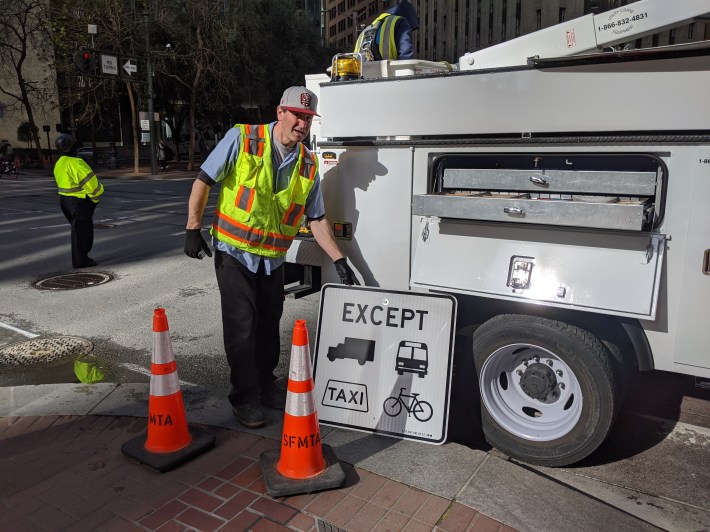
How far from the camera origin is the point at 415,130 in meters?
3.69

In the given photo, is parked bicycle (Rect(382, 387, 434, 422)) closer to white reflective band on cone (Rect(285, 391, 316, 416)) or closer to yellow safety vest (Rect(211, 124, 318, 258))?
white reflective band on cone (Rect(285, 391, 316, 416))

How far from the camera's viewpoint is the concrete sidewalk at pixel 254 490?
2.89 metres

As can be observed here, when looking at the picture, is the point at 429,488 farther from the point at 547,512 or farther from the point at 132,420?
the point at 132,420

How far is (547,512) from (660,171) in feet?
5.85

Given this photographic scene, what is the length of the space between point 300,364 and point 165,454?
1051mm

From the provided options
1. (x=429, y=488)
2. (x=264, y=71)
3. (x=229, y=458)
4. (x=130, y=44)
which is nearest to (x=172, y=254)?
(x=229, y=458)

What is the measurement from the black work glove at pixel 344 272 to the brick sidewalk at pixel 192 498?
111cm

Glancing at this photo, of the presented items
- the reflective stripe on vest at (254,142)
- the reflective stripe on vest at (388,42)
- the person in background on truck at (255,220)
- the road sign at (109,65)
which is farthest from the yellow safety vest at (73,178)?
the road sign at (109,65)

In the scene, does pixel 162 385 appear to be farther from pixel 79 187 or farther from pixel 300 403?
pixel 79 187

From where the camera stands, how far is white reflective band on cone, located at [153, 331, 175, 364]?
3.40 metres

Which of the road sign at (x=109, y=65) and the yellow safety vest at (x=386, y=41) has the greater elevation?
the road sign at (x=109, y=65)

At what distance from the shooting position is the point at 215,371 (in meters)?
5.11

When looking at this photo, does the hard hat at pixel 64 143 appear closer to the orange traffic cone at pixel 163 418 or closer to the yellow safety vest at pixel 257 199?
the yellow safety vest at pixel 257 199

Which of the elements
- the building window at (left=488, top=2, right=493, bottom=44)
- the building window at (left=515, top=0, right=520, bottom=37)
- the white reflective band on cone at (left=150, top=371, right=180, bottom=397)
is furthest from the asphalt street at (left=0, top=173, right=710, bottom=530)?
the building window at (left=488, top=2, right=493, bottom=44)
